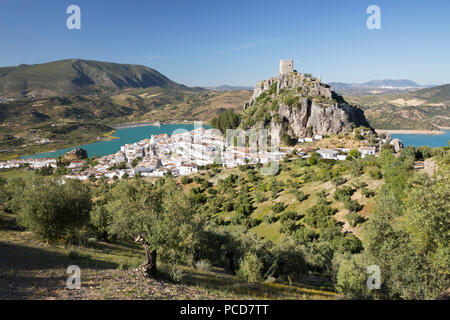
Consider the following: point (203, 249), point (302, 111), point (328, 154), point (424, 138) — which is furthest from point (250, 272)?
point (424, 138)

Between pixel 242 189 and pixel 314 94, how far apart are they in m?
59.2

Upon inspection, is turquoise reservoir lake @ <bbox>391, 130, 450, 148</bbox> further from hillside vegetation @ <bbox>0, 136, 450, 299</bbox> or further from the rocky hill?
hillside vegetation @ <bbox>0, 136, 450, 299</bbox>

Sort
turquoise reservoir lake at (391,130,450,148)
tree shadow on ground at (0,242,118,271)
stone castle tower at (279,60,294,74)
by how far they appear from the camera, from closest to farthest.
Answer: tree shadow on ground at (0,242,118,271) → stone castle tower at (279,60,294,74) → turquoise reservoir lake at (391,130,450,148)

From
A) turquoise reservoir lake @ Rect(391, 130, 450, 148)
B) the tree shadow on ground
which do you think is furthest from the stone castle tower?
the tree shadow on ground

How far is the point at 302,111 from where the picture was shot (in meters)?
84.4

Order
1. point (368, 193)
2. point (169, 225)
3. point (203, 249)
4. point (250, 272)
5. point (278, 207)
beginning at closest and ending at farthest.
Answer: point (250, 272) → point (169, 225) → point (203, 249) → point (368, 193) → point (278, 207)

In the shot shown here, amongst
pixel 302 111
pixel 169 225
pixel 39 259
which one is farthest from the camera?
pixel 302 111

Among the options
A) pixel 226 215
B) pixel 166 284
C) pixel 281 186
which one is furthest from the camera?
pixel 281 186

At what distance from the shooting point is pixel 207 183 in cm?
5269

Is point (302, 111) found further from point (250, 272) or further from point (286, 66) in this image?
point (250, 272)

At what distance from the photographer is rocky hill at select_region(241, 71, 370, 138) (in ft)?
265

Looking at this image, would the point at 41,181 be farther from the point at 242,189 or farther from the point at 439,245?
the point at 242,189

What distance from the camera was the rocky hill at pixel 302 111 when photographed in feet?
265
